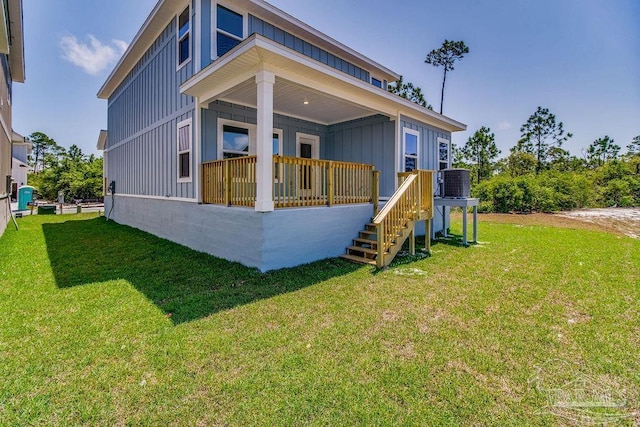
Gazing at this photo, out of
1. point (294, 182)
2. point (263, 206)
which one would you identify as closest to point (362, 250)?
point (294, 182)

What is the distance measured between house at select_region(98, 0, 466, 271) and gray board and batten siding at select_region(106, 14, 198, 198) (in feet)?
0.22

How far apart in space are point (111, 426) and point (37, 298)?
319cm

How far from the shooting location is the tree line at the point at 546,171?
16.2m

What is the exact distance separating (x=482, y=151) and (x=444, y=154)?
16826 millimetres

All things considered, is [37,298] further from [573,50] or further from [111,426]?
[573,50]

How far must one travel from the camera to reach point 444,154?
10945 mm

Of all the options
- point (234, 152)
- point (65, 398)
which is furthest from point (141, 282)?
point (234, 152)

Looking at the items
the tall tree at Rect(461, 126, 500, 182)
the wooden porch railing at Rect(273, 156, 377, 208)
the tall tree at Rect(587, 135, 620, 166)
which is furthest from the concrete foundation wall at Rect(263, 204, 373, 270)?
the tall tree at Rect(587, 135, 620, 166)

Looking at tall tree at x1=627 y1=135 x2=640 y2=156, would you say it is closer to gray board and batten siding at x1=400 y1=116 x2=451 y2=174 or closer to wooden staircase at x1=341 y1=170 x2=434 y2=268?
gray board and batten siding at x1=400 y1=116 x2=451 y2=174

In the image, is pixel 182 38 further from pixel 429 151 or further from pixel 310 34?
pixel 429 151

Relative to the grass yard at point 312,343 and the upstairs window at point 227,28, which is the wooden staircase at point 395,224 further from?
the upstairs window at point 227,28

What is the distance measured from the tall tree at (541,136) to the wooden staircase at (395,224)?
22.3 m

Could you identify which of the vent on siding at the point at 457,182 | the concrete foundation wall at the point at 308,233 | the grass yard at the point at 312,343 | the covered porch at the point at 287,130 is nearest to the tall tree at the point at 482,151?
the covered porch at the point at 287,130

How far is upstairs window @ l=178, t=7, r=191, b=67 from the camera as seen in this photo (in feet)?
24.5
